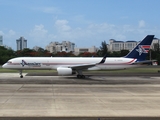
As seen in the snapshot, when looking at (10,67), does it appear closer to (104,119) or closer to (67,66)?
(67,66)

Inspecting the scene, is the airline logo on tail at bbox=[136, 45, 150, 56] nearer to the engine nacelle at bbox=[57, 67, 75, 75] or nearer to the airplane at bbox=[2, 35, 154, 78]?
the airplane at bbox=[2, 35, 154, 78]

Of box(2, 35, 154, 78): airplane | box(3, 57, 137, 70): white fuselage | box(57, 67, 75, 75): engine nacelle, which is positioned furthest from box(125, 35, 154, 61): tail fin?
box(57, 67, 75, 75): engine nacelle

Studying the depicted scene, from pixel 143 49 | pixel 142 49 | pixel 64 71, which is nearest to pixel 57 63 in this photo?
pixel 64 71

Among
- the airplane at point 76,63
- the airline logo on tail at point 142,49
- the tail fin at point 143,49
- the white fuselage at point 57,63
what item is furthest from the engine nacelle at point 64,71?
the airline logo on tail at point 142,49

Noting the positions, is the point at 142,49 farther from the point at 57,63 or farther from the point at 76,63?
the point at 57,63

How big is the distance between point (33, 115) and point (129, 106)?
4.89m

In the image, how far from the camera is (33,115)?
10531 mm

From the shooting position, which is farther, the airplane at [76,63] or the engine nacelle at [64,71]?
the airplane at [76,63]

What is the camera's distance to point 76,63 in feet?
122

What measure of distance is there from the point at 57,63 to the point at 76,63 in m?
2.73

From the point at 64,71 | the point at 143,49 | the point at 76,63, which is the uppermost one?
the point at 143,49

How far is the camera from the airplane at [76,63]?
1388 inches

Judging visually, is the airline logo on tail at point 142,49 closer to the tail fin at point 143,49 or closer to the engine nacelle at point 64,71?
the tail fin at point 143,49

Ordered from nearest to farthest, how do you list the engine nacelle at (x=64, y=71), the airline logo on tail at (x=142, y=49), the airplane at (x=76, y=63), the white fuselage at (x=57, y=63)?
the engine nacelle at (x=64, y=71) < the airplane at (x=76, y=63) < the white fuselage at (x=57, y=63) < the airline logo on tail at (x=142, y=49)
